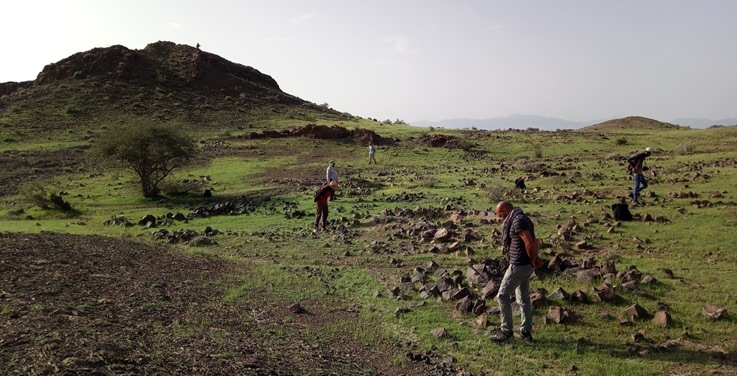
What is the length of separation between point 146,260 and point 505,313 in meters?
9.43

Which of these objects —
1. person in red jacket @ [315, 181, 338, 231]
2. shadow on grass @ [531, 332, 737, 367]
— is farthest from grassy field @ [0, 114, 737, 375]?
person in red jacket @ [315, 181, 338, 231]

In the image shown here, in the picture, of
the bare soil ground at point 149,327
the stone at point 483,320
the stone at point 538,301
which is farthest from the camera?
the stone at point 538,301

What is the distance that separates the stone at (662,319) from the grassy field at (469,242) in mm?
99

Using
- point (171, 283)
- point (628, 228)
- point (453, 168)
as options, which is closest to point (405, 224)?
point (628, 228)

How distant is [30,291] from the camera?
348 inches

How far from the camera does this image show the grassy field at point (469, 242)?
24.1ft

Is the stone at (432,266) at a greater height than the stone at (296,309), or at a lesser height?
greater

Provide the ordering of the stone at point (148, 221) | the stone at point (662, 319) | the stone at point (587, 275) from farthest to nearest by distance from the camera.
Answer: the stone at point (148, 221) → the stone at point (587, 275) → the stone at point (662, 319)

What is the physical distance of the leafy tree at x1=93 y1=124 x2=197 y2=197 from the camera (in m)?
25.0

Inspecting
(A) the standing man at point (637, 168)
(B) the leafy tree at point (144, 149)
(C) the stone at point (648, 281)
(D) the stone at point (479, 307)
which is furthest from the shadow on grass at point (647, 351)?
(B) the leafy tree at point (144, 149)

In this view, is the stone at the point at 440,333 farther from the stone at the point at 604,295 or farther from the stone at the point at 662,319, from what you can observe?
the stone at the point at 662,319

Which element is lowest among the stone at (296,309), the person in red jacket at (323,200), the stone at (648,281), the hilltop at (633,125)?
the stone at (296,309)

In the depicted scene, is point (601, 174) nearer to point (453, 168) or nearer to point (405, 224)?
point (453, 168)

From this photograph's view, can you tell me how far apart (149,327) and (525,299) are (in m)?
5.96
